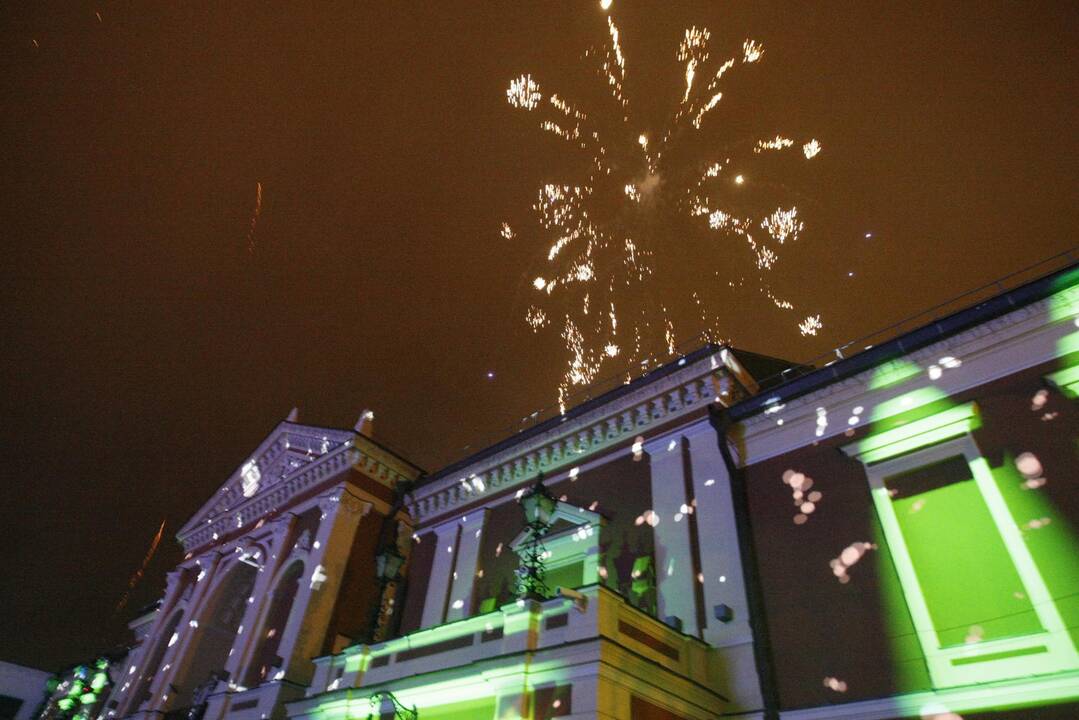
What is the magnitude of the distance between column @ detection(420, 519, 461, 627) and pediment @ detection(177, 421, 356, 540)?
4124mm

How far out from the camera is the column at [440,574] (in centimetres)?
1425

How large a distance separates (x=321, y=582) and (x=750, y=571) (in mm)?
10558

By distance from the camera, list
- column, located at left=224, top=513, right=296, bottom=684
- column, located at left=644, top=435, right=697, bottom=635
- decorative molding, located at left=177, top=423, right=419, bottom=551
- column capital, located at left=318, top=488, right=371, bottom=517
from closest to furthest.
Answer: column, located at left=644, top=435, right=697, bottom=635 < column, located at left=224, top=513, right=296, bottom=684 < column capital, located at left=318, top=488, right=371, bottom=517 < decorative molding, located at left=177, top=423, right=419, bottom=551

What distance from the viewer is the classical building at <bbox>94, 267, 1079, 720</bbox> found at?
7.82 m

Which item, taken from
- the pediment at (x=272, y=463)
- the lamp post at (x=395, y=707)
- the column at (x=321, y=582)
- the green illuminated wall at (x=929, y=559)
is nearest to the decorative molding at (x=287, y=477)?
the pediment at (x=272, y=463)

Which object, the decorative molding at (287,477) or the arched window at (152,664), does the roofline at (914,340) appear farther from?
the arched window at (152,664)

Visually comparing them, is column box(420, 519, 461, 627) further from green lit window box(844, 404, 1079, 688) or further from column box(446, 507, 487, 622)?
green lit window box(844, 404, 1079, 688)

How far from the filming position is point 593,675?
7.60 m

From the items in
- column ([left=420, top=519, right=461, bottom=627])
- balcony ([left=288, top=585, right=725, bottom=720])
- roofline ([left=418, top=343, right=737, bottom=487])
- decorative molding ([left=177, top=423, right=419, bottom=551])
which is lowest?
balcony ([left=288, top=585, right=725, bottom=720])

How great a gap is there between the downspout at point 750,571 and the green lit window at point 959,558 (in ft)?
6.36

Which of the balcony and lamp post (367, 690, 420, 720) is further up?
the balcony

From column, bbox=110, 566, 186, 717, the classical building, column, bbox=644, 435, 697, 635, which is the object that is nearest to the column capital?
the classical building

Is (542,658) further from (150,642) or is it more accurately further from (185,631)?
(150,642)

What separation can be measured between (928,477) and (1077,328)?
2.77m
